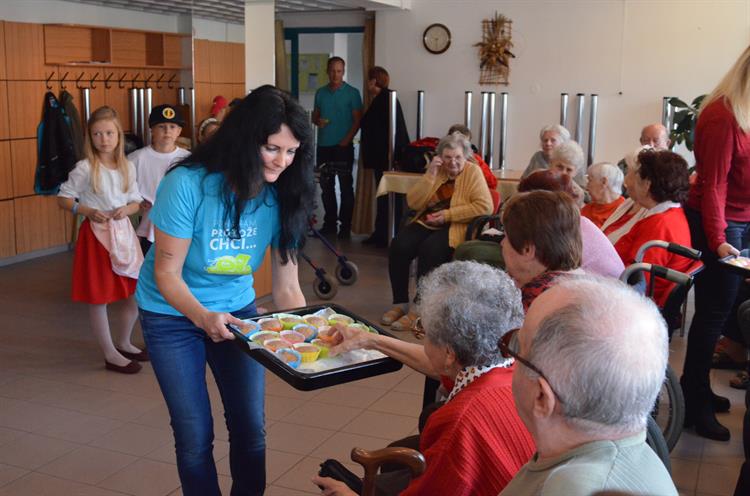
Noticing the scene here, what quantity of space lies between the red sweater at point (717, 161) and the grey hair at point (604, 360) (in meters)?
2.51

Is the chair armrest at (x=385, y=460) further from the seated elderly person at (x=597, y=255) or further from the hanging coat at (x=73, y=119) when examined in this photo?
the hanging coat at (x=73, y=119)

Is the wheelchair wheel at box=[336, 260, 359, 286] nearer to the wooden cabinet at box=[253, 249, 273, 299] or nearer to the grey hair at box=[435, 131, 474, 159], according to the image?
the wooden cabinet at box=[253, 249, 273, 299]

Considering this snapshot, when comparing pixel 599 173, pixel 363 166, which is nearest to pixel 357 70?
pixel 363 166

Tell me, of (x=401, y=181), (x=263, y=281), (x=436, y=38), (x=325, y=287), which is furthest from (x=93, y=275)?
(x=436, y=38)

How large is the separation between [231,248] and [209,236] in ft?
0.27

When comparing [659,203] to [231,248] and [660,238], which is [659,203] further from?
[231,248]

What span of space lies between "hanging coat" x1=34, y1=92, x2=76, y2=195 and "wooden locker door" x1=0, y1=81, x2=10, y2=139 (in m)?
0.33

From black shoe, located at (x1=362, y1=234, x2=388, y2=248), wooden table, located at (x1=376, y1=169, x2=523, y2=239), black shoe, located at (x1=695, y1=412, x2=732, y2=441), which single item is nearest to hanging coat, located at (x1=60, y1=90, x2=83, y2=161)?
wooden table, located at (x1=376, y1=169, x2=523, y2=239)

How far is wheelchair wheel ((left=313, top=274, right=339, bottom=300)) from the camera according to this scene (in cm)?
638

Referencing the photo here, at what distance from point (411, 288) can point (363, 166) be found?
263cm

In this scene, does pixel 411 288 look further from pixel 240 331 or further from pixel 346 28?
pixel 240 331

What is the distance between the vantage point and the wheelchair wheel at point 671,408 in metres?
3.17

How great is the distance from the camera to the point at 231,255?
2.50 metres

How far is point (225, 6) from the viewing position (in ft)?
19.4
